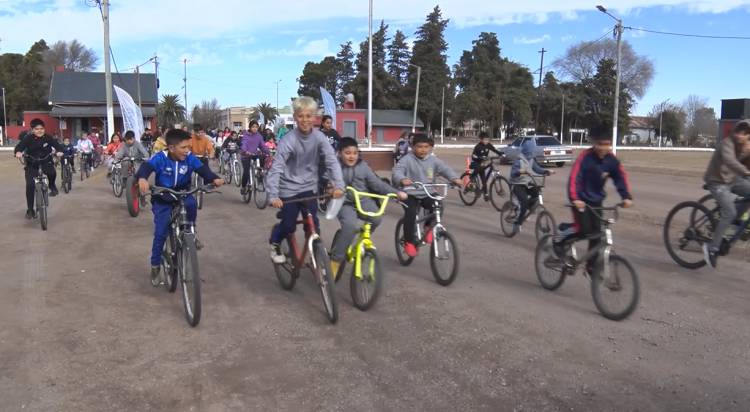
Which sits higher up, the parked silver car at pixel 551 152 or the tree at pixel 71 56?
the tree at pixel 71 56

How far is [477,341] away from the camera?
4.95 meters

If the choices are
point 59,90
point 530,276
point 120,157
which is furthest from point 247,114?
point 530,276

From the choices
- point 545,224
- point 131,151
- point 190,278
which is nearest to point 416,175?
point 545,224

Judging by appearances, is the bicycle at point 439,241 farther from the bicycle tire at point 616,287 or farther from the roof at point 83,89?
the roof at point 83,89

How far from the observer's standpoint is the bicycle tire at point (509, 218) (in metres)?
9.46

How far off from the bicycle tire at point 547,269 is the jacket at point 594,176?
25.8 inches

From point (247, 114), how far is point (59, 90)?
7388 cm

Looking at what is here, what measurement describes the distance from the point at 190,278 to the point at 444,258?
264 centimetres

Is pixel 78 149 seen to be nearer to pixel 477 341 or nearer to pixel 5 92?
pixel 477 341

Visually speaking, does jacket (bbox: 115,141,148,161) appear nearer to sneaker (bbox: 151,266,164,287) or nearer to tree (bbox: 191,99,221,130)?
sneaker (bbox: 151,266,164,287)

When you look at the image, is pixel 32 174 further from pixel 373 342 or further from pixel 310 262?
pixel 373 342

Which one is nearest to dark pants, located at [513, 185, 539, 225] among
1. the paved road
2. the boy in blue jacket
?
the paved road

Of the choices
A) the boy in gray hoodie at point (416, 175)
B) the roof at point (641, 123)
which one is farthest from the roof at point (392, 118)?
the boy in gray hoodie at point (416, 175)

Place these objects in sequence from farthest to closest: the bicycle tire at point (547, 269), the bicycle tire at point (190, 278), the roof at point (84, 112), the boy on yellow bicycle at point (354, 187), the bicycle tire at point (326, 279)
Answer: the roof at point (84, 112) → the bicycle tire at point (547, 269) → the boy on yellow bicycle at point (354, 187) → the bicycle tire at point (326, 279) → the bicycle tire at point (190, 278)
